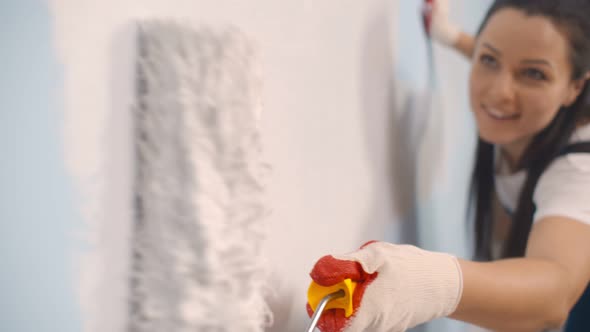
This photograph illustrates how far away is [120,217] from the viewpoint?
1.13ft

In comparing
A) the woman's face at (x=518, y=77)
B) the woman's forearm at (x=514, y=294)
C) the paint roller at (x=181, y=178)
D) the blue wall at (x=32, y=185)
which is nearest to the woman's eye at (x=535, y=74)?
the woman's face at (x=518, y=77)

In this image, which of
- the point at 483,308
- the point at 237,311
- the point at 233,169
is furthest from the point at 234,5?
the point at 483,308

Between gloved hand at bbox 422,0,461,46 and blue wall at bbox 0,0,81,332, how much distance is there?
61 centimetres

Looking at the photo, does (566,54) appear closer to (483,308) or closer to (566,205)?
(566,205)

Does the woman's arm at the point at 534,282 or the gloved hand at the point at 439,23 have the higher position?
the gloved hand at the point at 439,23

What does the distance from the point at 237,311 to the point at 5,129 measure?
0.20 metres

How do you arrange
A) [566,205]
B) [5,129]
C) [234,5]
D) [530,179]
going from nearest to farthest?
[5,129]
[234,5]
[566,205]
[530,179]

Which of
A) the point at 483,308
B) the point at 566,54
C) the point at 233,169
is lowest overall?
the point at 483,308

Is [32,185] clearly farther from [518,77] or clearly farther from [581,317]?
[581,317]

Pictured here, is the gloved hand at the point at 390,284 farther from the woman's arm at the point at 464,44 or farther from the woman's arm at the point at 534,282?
the woman's arm at the point at 464,44

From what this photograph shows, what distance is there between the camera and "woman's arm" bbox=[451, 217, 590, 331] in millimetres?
447

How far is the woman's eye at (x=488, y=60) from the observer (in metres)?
0.72

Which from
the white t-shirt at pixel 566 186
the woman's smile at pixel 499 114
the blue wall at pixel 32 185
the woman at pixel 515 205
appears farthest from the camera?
the woman's smile at pixel 499 114

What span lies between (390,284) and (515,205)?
1.68ft
